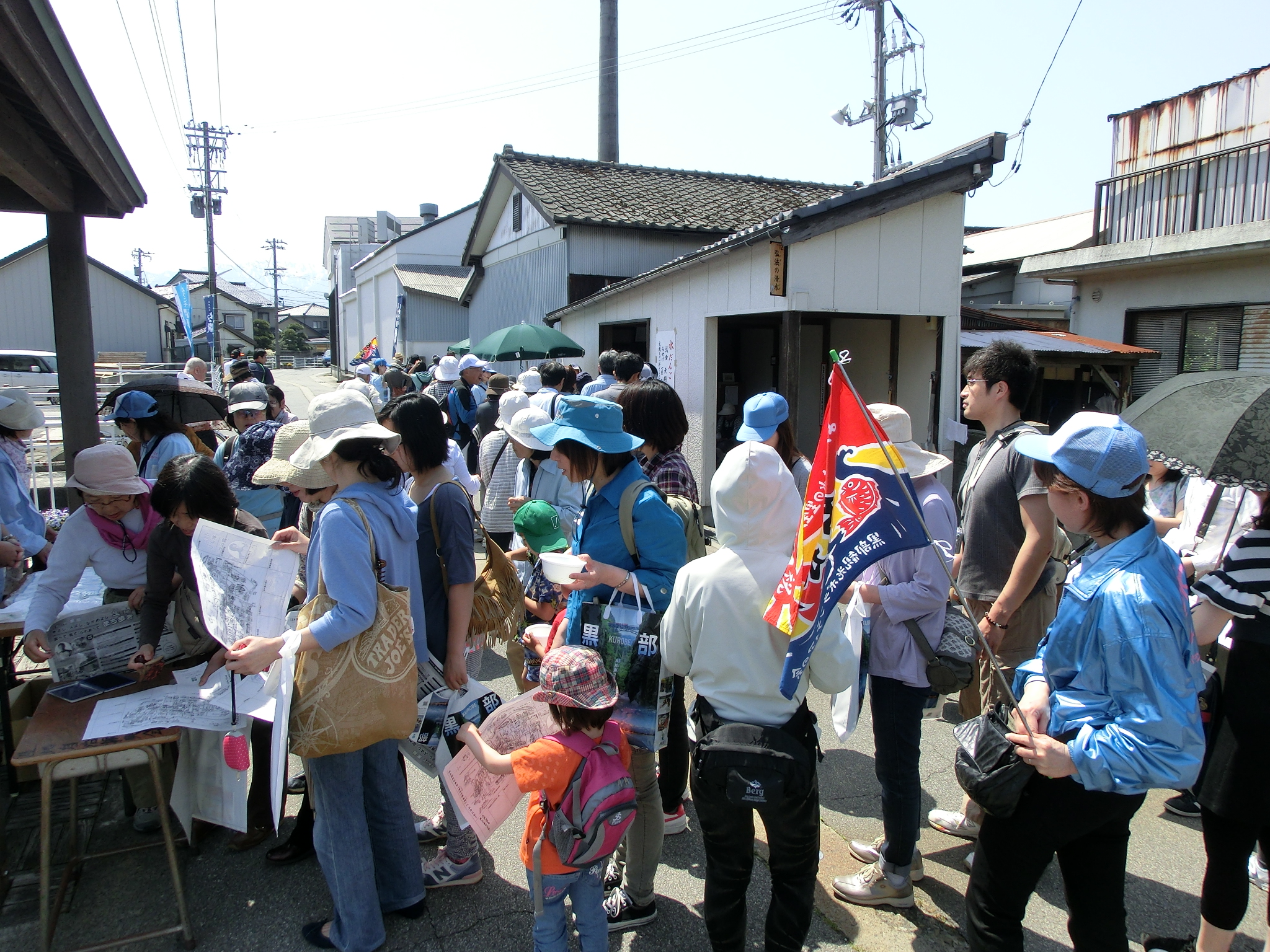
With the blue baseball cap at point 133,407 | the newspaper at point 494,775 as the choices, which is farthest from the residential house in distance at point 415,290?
the newspaper at point 494,775

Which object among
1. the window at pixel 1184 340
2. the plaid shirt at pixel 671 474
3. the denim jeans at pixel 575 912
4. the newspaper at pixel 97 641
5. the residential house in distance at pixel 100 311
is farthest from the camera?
the residential house in distance at pixel 100 311

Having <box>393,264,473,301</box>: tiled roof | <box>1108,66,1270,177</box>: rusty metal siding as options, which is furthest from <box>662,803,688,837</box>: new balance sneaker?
<box>393,264,473,301</box>: tiled roof

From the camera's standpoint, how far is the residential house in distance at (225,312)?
1591 inches

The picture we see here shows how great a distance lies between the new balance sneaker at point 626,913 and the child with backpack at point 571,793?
42 centimetres

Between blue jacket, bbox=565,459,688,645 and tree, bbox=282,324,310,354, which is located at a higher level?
tree, bbox=282,324,310,354

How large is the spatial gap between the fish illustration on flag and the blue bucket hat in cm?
80

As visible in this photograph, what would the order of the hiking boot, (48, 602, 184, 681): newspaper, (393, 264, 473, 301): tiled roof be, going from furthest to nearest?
1. (393, 264, 473, 301): tiled roof
2. the hiking boot
3. (48, 602, 184, 681): newspaper

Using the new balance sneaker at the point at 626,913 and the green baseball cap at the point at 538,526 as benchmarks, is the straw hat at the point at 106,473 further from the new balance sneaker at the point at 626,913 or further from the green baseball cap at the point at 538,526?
the new balance sneaker at the point at 626,913

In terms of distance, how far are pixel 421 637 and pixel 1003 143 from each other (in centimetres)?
738

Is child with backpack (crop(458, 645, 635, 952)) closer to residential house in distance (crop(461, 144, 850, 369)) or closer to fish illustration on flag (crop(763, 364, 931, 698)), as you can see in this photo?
fish illustration on flag (crop(763, 364, 931, 698))

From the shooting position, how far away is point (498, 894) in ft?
9.54

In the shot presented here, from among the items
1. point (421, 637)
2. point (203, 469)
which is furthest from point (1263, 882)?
point (203, 469)

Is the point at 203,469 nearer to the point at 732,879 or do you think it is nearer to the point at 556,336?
the point at 732,879

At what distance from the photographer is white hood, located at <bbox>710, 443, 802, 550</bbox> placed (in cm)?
216
